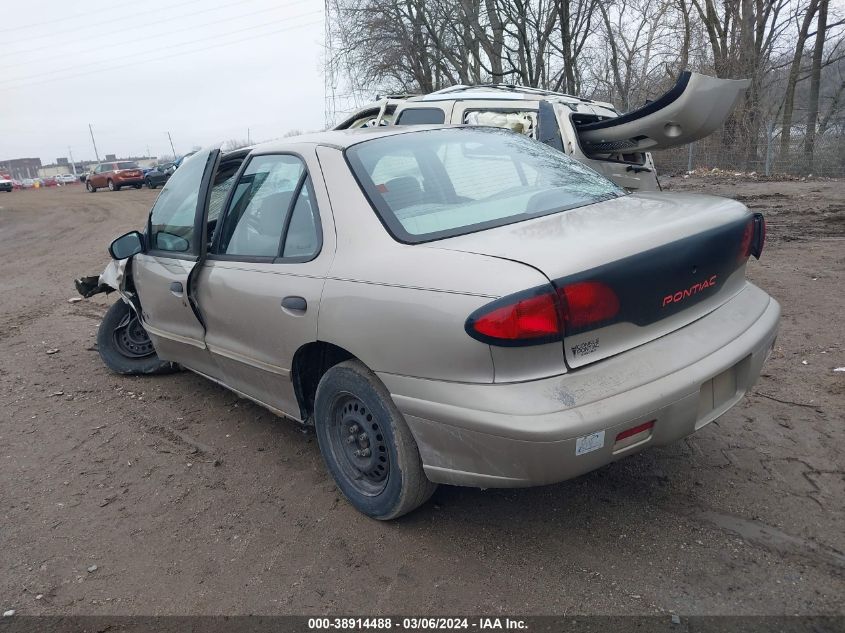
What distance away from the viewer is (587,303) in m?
2.20

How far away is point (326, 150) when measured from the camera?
3.05 metres

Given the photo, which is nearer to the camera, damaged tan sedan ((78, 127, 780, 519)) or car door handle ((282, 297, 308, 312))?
damaged tan sedan ((78, 127, 780, 519))

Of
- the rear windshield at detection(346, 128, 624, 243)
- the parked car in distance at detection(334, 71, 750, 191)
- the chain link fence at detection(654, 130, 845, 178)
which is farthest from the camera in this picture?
the chain link fence at detection(654, 130, 845, 178)

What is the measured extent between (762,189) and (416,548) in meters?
14.6

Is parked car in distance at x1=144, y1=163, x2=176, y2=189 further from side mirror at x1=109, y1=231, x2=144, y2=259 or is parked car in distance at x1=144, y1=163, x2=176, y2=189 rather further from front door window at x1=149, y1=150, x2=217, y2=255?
side mirror at x1=109, y1=231, x2=144, y2=259

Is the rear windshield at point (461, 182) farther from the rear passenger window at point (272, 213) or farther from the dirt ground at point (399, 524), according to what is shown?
the dirt ground at point (399, 524)

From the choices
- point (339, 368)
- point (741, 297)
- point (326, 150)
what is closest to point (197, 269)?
point (326, 150)

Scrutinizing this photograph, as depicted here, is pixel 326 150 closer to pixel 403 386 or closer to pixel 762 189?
pixel 403 386

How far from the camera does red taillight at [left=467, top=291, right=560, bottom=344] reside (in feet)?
6.96

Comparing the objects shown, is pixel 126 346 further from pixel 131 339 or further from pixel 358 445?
pixel 358 445

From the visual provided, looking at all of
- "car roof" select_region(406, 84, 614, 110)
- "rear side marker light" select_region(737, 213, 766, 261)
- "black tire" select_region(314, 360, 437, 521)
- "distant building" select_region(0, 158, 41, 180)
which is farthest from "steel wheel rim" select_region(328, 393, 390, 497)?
"distant building" select_region(0, 158, 41, 180)

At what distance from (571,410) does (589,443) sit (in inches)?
5.1

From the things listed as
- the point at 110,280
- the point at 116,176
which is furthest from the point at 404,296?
the point at 116,176

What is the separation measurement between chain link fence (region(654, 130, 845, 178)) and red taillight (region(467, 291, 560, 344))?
14.7 metres
